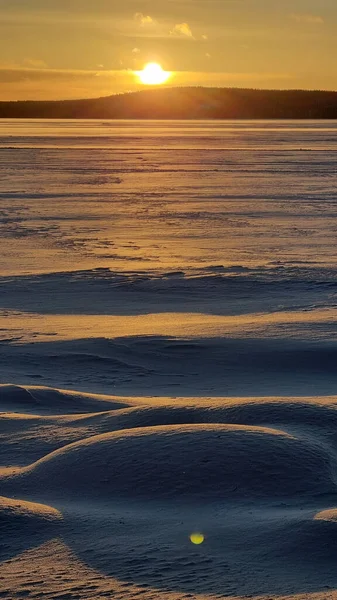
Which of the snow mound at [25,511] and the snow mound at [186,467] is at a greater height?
the snow mound at [186,467]

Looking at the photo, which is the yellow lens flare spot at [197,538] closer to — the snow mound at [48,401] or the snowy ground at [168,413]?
the snowy ground at [168,413]

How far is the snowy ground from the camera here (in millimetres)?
4402

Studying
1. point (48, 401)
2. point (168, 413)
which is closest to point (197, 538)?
point (168, 413)

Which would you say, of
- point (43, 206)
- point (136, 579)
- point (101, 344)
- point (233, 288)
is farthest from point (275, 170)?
point (136, 579)

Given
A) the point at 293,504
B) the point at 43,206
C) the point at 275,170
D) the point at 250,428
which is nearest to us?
the point at 293,504

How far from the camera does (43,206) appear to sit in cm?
2017

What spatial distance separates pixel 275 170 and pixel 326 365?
24.7m

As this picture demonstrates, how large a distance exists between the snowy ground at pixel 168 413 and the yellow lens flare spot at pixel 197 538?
0.10ft

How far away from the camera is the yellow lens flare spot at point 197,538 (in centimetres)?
459

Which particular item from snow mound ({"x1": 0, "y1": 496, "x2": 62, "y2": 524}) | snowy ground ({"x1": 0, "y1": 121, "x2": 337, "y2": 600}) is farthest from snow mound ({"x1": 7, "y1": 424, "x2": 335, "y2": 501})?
snow mound ({"x1": 0, "y1": 496, "x2": 62, "y2": 524})

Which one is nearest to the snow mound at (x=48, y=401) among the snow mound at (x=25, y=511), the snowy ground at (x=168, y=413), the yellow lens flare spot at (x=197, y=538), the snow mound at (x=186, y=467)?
the snowy ground at (x=168, y=413)

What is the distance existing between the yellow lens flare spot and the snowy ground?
0.03 meters

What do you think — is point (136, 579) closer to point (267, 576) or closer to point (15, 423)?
point (267, 576)

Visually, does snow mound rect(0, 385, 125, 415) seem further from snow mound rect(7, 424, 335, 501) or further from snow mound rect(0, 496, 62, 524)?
snow mound rect(0, 496, 62, 524)
